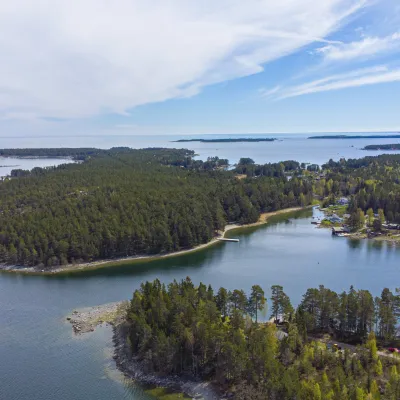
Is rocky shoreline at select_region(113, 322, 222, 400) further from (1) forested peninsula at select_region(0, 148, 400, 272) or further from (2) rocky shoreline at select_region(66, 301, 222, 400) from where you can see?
(1) forested peninsula at select_region(0, 148, 400, 272)

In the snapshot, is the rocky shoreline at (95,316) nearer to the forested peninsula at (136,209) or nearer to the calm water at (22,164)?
the forested peninsula at (136,209)

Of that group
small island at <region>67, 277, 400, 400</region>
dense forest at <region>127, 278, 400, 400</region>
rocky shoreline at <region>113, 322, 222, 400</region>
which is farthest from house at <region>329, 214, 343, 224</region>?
rocky shoreline at <region>113, 322, 222, 400</region>

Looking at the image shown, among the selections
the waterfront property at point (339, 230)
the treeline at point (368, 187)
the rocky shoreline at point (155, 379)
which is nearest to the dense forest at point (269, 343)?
the rocky shoreline at point (155, 379)

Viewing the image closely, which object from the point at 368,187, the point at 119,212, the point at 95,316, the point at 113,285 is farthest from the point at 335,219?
the point at 95,316

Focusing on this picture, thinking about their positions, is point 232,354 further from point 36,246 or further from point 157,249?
point 36,246

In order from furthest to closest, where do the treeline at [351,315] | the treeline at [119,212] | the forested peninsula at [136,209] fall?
1. the forested peninsula at [136,209]
2. the treeline at [119,212]
3. the treeline at [351,315]

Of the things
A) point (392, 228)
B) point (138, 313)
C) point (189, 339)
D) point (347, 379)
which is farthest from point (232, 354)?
point (392, 228)
